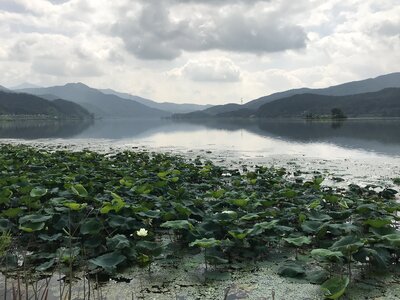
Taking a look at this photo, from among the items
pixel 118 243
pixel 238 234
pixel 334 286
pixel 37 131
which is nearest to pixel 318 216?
pixel 238 234

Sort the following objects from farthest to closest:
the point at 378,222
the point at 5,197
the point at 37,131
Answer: the point at 37,131 → the point at 5,197 → the point at 378,222

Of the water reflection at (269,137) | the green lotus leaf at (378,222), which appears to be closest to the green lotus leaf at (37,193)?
the green lotus leaf at (378,222)

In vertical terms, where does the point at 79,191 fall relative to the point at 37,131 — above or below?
below

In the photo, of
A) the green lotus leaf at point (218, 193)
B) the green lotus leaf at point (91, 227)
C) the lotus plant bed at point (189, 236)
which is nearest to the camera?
the lotus plant bed at point (189, 236)

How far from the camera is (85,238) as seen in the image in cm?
801

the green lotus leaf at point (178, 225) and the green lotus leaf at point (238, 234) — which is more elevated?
the green lotus leaf at point (178, 225)

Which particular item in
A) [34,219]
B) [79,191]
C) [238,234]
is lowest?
[238,234]

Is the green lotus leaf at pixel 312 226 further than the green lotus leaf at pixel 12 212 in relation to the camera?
No

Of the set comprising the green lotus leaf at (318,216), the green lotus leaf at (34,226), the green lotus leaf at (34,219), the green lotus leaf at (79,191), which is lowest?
the green lotus leaf at (318,216)

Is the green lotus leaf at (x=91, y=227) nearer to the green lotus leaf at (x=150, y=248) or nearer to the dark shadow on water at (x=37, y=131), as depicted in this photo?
the green lotus leaf at (x=150, y=248)

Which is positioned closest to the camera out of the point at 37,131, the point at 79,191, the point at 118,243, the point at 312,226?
the point at 118,243

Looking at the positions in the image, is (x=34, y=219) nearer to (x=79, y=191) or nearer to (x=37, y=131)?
(x=79, y=191)

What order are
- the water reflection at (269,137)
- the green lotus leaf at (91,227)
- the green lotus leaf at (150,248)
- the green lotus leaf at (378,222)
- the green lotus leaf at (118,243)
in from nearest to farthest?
the green lotus leaf at (118,243)
the green lotus leaf at (150,248)
the green lotus leaf at (378,222)
the green lotus leaf at (91,227)
the water reflection at (269,137)

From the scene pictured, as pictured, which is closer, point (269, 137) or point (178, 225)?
point (178, 225)
